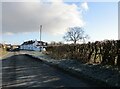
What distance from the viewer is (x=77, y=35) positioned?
125 meters

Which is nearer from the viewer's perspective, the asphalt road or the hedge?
the asphalt road

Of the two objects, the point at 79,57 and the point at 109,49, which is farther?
the point at 79,57

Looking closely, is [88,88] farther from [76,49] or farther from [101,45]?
[76,49]

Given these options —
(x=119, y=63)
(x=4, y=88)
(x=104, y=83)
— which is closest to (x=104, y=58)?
(x=119, y=63)

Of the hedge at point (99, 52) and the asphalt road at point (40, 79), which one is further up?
the hedge at point (99, 52)

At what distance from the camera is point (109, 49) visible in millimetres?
22203

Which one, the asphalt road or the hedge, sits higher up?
the hedge

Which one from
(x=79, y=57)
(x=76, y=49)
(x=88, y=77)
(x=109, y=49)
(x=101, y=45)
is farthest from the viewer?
(x=76, y=49)

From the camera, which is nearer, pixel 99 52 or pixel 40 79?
pixel 40 79

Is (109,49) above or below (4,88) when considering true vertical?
above

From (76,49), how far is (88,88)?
21.0 metres

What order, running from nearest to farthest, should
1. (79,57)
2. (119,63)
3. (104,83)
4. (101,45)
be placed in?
(104,83), (119,63), (101,45), (79,57)

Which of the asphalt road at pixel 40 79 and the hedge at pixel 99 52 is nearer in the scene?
the asphalt road at pixel 40 79

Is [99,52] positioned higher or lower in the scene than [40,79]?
higher
